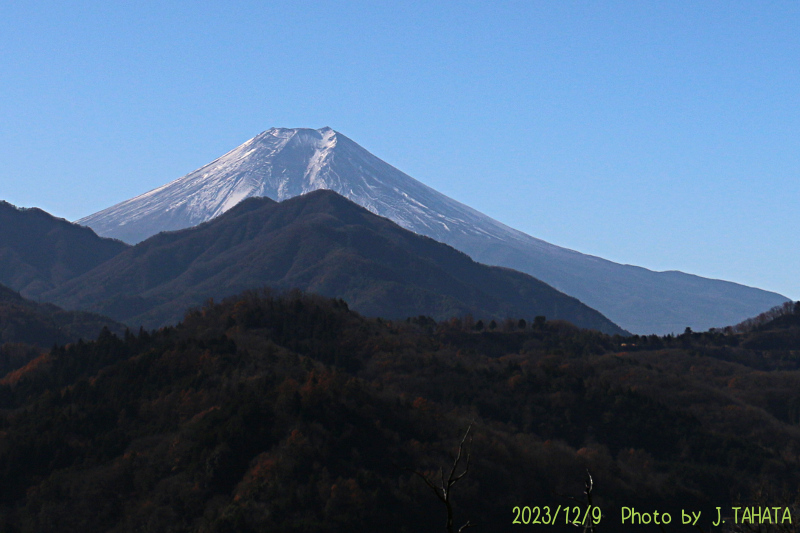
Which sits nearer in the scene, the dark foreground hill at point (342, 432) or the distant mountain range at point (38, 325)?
the dark foreground hill at point (342, 432)

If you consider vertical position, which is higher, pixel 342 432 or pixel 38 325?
pixel 342 432

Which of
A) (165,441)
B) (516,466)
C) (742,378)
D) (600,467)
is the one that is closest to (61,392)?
(165,441)

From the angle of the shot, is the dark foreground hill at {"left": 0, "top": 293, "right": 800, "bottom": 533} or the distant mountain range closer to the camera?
the dark foreground hill at {"left": 0, "top": 293, "right": 800, "bottom": 533}

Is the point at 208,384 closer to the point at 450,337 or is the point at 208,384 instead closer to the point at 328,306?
the point at 328,306

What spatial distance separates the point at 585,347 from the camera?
122 meters

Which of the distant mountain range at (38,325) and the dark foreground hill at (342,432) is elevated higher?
the dark foreground hill at (342,432)

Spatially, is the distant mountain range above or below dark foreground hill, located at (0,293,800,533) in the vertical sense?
below

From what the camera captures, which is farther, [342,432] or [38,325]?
[38,325]

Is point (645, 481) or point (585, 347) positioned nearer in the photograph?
point (645, 481)

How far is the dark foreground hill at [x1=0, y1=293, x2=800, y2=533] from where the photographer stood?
2013 inches

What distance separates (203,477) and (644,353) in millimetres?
79458

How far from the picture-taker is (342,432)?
2360 inches

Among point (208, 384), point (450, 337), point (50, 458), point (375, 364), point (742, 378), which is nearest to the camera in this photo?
point (50, 458)

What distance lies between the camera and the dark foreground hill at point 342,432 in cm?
5112
